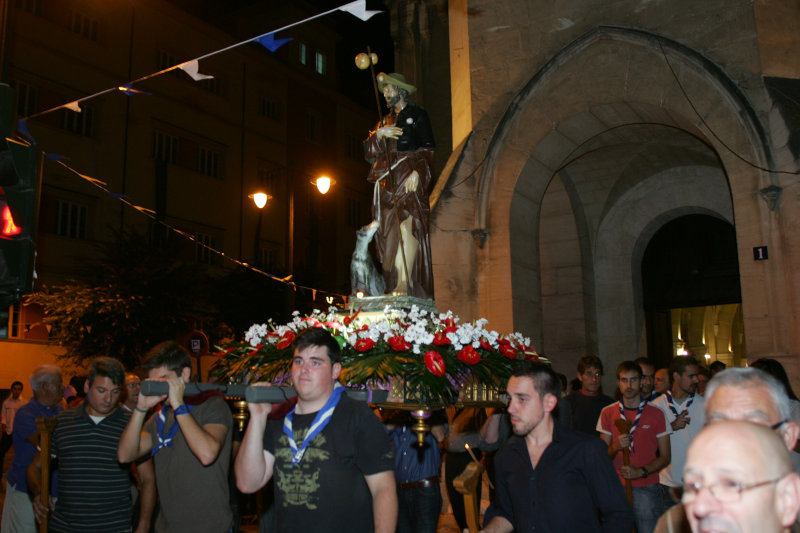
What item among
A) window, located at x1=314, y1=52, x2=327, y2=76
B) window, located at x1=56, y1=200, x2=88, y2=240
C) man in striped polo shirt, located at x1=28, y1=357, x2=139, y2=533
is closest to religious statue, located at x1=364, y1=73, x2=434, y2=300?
man in striped polo shirt, located at x1=28, y1=357, x2=139, y2=533

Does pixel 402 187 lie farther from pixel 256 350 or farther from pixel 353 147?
pixel 353 147

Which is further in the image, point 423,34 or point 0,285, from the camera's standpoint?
point 423,34

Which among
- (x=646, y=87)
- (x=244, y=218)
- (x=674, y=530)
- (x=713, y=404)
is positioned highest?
(x=244, y=218)

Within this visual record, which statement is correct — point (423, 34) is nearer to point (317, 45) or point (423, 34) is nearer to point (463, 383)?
point (463, 383)

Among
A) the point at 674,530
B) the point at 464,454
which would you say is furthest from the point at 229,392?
the point at 464,454

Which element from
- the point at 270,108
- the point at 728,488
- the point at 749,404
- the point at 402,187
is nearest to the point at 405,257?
the point at 402,187

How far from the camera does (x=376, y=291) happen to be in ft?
26.7

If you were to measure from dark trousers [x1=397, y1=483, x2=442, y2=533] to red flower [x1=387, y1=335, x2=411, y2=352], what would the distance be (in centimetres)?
144

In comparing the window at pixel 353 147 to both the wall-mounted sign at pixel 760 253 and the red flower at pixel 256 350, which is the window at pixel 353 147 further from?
the red flower at pixel 256 350

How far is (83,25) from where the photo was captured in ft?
84.5

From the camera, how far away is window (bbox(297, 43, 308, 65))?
36875mm

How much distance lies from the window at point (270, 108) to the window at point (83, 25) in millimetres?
8826

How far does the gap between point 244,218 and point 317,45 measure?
12017 millimetres

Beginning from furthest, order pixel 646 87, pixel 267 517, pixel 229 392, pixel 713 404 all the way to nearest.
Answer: pixel 646 87 < pixel 267 517 < pixel 229 392 < pixel 713 404
